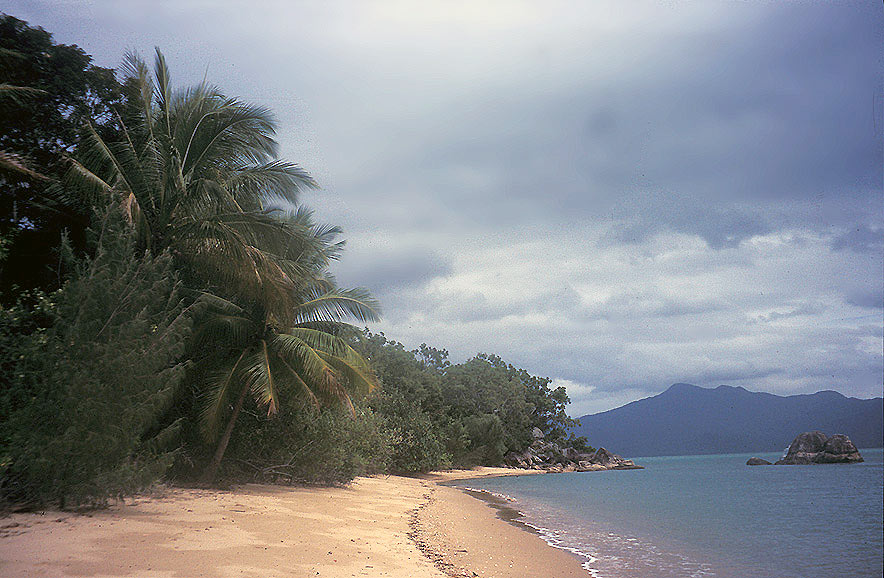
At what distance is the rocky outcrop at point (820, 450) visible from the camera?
156 ft

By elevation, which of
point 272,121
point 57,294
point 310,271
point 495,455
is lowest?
point 495,455

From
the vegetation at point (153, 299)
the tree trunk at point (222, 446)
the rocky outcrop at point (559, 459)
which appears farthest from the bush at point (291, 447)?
the rocky outcrop at point (559, 459)

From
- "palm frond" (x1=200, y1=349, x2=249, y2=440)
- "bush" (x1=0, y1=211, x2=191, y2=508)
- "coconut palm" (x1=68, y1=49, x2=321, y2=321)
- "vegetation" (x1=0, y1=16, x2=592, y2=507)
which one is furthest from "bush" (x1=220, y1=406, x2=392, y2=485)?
"bush" (x1=0, y1=211, x2=191, y2=508)

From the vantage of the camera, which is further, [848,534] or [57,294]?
[848,534]

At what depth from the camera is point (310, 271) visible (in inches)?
667

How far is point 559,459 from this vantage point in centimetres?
6631

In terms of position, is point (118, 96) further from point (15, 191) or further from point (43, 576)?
point (43, 576)

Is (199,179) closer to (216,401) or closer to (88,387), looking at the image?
(216,401)

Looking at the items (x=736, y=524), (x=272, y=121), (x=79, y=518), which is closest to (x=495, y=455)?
(x=736, y=524)

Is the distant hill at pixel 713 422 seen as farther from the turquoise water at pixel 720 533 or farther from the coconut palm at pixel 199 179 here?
the coconut palm at pixel 199 179

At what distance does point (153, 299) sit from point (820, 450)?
5777 centimetres

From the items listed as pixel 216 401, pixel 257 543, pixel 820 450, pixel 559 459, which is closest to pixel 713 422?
pixel 559 459

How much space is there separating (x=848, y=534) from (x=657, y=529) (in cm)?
422

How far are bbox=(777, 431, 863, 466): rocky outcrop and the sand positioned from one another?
1896 inches
